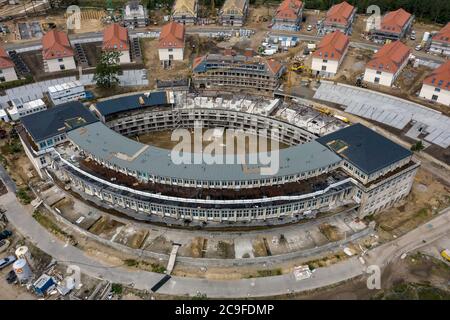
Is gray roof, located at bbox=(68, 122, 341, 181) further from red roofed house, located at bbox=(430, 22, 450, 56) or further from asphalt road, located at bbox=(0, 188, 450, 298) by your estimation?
red roofed house, located at bbox=(430, 22, 450, 56)

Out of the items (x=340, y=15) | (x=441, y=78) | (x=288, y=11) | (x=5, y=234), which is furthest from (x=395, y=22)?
(x=5, y=234)

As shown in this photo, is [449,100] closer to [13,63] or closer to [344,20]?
[344,20]

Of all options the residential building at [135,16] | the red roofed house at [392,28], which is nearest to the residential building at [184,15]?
the residential building at [135,16]

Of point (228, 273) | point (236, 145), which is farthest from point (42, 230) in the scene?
A: point (236, 145)

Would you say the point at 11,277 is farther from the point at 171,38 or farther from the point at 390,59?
the point at 390,59

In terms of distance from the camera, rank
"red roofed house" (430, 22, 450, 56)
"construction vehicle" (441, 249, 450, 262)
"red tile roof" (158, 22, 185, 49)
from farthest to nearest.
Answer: "red roofed house" (430, 22, 450, 56)
"red tile roof" (158, 22, 185, 49)
"construction vehicle" (441, 249, 450, 262)

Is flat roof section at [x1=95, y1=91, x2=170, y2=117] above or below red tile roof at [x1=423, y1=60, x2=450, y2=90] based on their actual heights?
below
